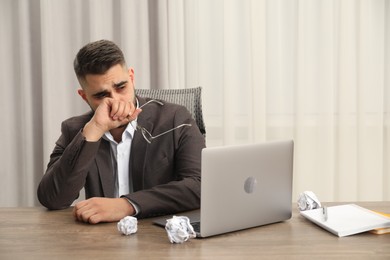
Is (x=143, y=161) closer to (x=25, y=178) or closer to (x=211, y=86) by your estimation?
(x=211, y=86)

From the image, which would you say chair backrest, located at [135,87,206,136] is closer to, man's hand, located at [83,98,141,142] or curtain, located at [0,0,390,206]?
man's hand, located at [83,98,141,142]

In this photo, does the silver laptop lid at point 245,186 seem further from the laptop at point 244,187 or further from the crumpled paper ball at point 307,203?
the crumpled paper ball at point 307,203

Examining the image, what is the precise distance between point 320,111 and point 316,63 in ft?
0.93

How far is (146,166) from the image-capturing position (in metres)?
2.02

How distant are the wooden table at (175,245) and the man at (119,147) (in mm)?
232

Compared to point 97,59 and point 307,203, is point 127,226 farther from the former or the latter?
point 97,59

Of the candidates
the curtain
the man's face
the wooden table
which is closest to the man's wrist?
the man's face

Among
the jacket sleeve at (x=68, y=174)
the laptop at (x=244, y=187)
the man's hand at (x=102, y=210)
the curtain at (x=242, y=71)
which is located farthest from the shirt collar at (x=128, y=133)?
the curtain at (x=242, y=71)

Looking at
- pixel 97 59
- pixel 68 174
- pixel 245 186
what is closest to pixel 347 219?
pixel 245 186

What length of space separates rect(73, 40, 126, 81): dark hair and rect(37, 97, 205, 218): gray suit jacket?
21 cm

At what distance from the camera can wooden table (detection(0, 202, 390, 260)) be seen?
128 cm

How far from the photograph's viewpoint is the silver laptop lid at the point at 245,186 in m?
1.38

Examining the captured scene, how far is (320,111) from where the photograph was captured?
3.26 meters

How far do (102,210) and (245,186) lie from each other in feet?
1.41
